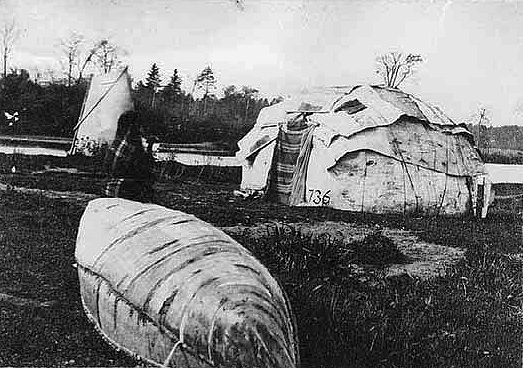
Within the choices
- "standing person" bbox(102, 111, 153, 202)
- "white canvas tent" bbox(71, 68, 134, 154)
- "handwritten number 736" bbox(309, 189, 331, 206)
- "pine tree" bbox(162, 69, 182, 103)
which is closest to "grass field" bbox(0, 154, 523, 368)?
"white canvas tent" bbox(71, 68, 134, 154)

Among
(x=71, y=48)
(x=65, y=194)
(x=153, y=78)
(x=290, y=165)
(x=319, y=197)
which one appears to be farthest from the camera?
(x=290, y=165)

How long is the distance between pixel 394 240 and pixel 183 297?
130 inches

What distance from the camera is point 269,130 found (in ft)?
28.3

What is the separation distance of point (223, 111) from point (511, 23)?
2.42m

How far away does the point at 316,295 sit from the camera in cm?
329

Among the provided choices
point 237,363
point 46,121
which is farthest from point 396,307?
point 46,121

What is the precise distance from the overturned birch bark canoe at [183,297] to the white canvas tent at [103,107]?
147 centimetres

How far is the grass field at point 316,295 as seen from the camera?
114 inches

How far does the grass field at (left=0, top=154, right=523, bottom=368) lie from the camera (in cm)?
289

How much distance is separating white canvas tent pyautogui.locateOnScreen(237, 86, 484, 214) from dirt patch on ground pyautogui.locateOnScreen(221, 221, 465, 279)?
1.97 m

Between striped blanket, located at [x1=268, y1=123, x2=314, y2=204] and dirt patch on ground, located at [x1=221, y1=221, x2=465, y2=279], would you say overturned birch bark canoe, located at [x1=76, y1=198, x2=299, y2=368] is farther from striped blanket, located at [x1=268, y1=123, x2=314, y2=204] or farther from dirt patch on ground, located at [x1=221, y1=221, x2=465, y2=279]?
striped blanket, located at [x1=268, y1=123, x2=314, y2=204]

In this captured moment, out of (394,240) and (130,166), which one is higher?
(130,166)


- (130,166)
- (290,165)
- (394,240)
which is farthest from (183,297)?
(290,165)

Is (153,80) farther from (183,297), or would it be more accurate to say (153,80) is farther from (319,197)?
(319,197)
